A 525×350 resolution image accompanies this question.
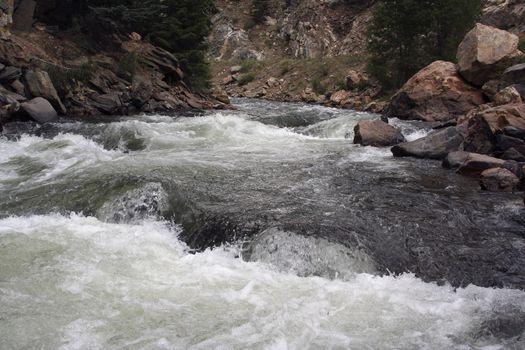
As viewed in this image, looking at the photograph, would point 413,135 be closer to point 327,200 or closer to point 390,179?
point 390,179

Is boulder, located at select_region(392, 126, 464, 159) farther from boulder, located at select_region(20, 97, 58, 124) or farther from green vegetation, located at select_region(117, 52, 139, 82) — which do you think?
green vegetation, located at select_region(117, 52, 139, 82)

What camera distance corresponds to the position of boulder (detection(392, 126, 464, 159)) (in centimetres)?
1173

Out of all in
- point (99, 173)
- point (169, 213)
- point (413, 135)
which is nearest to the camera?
point (169, 213)

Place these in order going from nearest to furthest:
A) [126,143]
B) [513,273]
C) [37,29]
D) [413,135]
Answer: [513,273], [126,143], [413,135], [37,29]

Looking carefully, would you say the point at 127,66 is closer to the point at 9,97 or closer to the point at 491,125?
the point at 9,97

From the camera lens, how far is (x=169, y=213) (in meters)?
7.56

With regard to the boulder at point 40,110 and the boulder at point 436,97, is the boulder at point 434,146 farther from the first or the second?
the boulder at point 40,110

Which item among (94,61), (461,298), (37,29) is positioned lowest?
(461,298)

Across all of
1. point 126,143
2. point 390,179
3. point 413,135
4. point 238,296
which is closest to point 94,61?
point 126,143

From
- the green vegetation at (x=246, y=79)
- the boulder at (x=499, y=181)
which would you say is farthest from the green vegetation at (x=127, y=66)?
the green vegetation at (x=246, y=79)

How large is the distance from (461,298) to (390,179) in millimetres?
4528

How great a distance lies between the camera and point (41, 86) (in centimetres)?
1470

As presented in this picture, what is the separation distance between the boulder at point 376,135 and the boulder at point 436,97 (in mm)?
4300

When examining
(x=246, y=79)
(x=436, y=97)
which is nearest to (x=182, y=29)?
(x=436, y=97)
